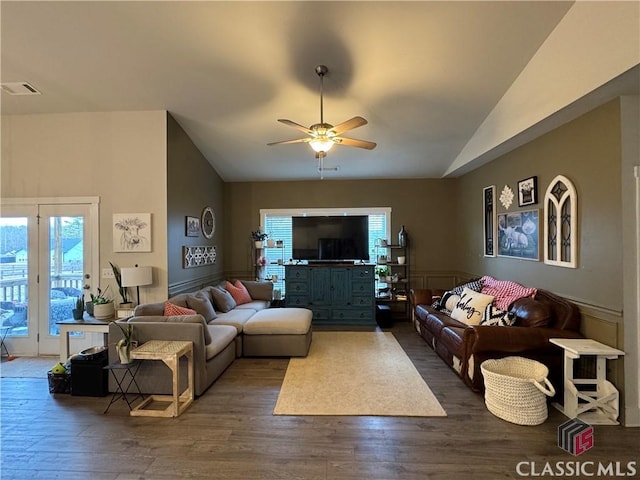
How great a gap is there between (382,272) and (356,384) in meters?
3.14

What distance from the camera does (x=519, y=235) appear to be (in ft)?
13.7

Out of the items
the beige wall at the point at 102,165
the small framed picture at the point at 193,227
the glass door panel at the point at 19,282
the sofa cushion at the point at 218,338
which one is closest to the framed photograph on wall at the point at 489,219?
the sofa cushion at the point at 218,338

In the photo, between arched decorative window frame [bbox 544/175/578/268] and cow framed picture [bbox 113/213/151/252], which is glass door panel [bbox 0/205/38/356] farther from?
arched decorative window frame [bbox 544/175/578/268]

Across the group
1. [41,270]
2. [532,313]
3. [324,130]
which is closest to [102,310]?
[41,270]

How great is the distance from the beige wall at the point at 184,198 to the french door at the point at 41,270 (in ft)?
3.60

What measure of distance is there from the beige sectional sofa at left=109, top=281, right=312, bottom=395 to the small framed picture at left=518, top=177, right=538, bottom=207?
3223 millimetres

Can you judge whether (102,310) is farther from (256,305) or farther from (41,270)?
(256,305)

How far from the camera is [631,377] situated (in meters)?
2.66

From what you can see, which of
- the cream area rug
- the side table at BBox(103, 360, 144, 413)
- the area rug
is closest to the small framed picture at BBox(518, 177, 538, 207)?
the cream area rug

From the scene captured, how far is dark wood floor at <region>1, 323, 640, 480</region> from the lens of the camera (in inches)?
85.0

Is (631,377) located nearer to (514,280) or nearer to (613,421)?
(613,421)

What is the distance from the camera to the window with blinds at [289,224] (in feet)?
21.4

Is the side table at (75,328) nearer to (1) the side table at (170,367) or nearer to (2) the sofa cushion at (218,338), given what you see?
(1) the side table at (170,367)

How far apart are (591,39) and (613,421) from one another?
3.12 m
